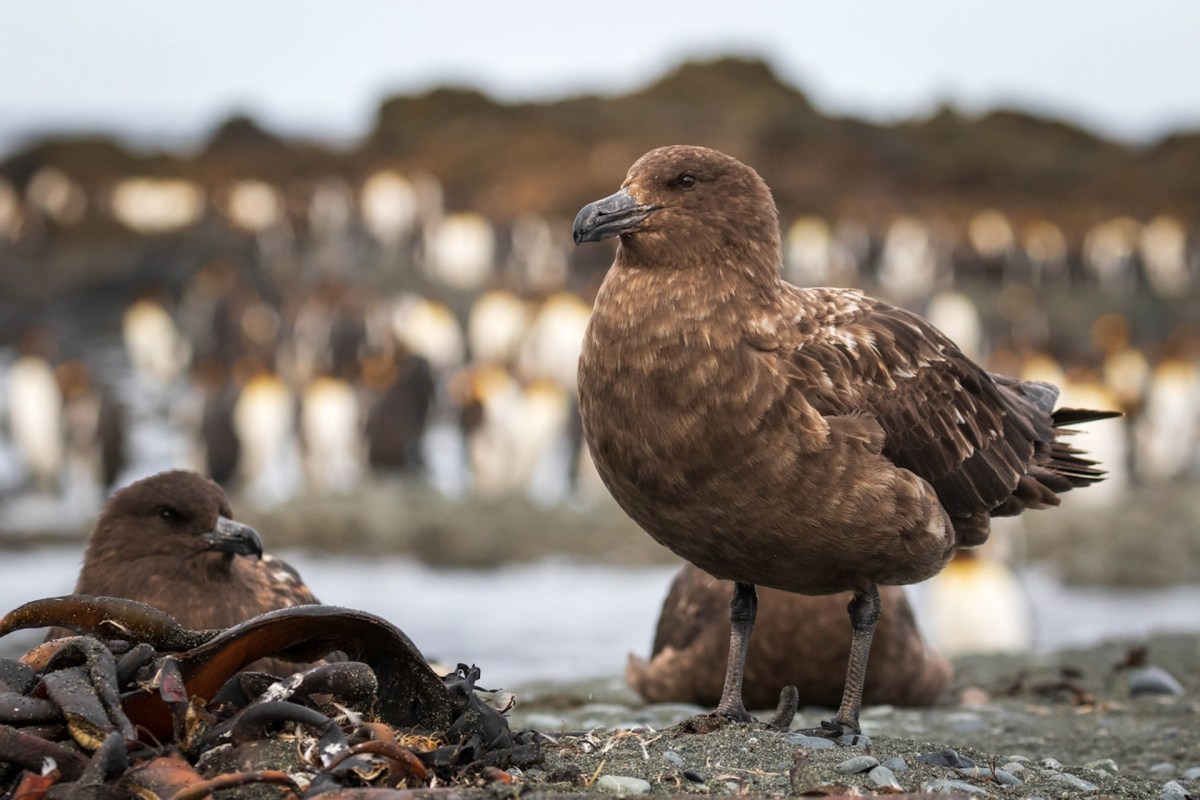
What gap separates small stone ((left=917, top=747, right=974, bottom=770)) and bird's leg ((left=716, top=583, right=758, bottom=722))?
0.58m

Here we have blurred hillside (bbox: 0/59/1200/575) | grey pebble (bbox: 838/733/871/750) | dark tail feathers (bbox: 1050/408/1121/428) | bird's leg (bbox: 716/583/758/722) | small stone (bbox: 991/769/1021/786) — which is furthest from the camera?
blurred hillside (bbox: 0/59/1200/575)

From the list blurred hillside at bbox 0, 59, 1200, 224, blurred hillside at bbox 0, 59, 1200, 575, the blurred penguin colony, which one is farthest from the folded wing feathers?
blurred hillside at bbox 0, 59, 1200, 224

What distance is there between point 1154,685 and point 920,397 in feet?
11.0

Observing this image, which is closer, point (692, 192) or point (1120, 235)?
point (692, 192)

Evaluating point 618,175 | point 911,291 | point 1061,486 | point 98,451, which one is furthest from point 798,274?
point 1061,486

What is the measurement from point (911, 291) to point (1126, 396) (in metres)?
18.4

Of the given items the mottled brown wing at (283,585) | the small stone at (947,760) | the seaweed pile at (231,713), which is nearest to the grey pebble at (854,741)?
the small stone at (947,760)

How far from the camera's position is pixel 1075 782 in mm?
4250

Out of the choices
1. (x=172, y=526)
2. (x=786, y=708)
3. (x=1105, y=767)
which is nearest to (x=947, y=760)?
(x=786, y=708)

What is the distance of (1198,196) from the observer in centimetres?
6297

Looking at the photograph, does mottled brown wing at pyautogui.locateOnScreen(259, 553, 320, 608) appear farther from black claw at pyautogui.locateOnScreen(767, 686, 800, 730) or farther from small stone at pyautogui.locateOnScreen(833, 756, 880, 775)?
small stone at pyautogui.locateOnScreen(833, 756, 880, 775)

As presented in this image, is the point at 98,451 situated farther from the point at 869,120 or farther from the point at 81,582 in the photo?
the point at 869,120

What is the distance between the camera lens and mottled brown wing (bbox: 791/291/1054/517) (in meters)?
4.55

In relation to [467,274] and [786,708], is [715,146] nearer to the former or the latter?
[467,274]
